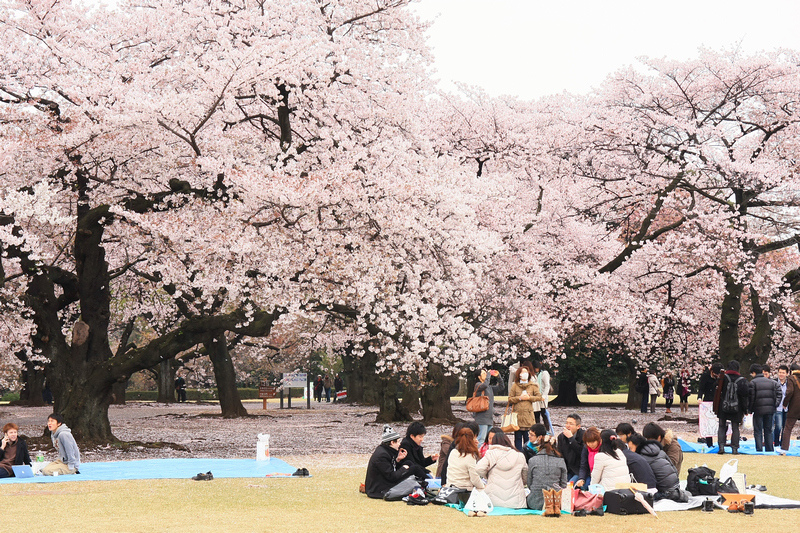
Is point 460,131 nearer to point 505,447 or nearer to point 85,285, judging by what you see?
point 85,285

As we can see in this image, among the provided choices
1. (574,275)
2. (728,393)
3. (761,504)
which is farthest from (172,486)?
(574,275)

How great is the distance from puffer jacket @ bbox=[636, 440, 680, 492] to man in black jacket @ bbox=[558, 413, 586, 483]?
34.2 inches

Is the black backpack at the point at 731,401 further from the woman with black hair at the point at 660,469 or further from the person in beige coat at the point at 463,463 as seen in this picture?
the person in beige coat at the point at 463,463

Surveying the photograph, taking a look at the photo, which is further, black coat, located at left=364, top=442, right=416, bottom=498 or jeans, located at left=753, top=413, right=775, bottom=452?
jeans, located at left=753, top=413, right=775, bottom=452

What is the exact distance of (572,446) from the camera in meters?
11.2

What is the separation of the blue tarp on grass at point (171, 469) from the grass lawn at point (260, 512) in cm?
58

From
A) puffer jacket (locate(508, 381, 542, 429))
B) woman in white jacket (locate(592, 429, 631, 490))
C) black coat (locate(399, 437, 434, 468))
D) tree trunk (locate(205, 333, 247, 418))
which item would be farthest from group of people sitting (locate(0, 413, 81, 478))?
tree trunk (locate(205, 333, 247, 418))

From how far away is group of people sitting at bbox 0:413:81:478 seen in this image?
42.3 ft

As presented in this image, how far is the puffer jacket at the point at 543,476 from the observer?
10047 mm

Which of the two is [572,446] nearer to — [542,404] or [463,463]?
[463,463]

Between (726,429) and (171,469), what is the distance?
35.5 feet

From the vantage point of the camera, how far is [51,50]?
19.2 m

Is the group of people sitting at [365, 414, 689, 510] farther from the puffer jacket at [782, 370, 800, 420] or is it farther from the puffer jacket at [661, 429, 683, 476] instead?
the puffer jacket at [782, 370, 800, 420]

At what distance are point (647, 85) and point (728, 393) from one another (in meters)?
14.7
